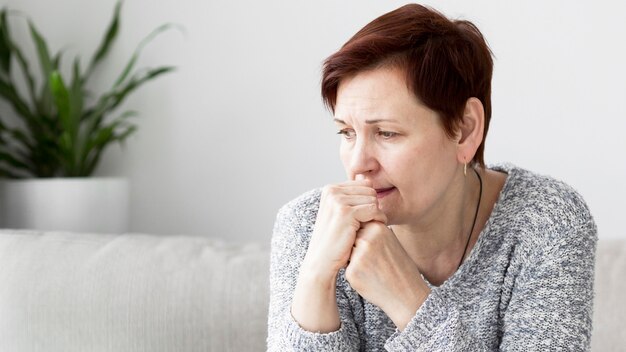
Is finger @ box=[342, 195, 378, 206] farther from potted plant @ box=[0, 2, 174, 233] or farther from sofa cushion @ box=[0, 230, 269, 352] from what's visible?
potted plant @ box=[0, 2, 174, 233]

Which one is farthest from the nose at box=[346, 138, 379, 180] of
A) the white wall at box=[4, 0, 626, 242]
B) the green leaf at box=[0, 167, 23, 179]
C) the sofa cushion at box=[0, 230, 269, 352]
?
the green leaf at box=[0, 167, 23, 179]

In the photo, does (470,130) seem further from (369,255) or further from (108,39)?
(108,39)

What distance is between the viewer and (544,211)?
5.07 ft

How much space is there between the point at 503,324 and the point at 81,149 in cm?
165

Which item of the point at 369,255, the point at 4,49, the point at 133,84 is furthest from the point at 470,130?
the point at 4,49

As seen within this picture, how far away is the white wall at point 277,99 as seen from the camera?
241 cm

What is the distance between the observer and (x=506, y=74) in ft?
8.19

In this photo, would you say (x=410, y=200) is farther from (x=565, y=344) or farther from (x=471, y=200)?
(x=565, y=344)

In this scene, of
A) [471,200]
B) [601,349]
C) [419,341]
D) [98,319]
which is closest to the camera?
[419,341]

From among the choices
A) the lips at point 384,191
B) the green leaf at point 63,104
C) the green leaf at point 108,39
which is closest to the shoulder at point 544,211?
the lips at point 384,191

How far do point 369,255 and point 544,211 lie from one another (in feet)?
1.10

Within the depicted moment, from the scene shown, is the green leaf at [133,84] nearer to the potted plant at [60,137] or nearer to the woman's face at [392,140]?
the potted plant at [60,137]

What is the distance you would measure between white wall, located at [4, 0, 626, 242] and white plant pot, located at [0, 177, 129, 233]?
29cm

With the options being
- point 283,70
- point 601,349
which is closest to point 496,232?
point 601,349
